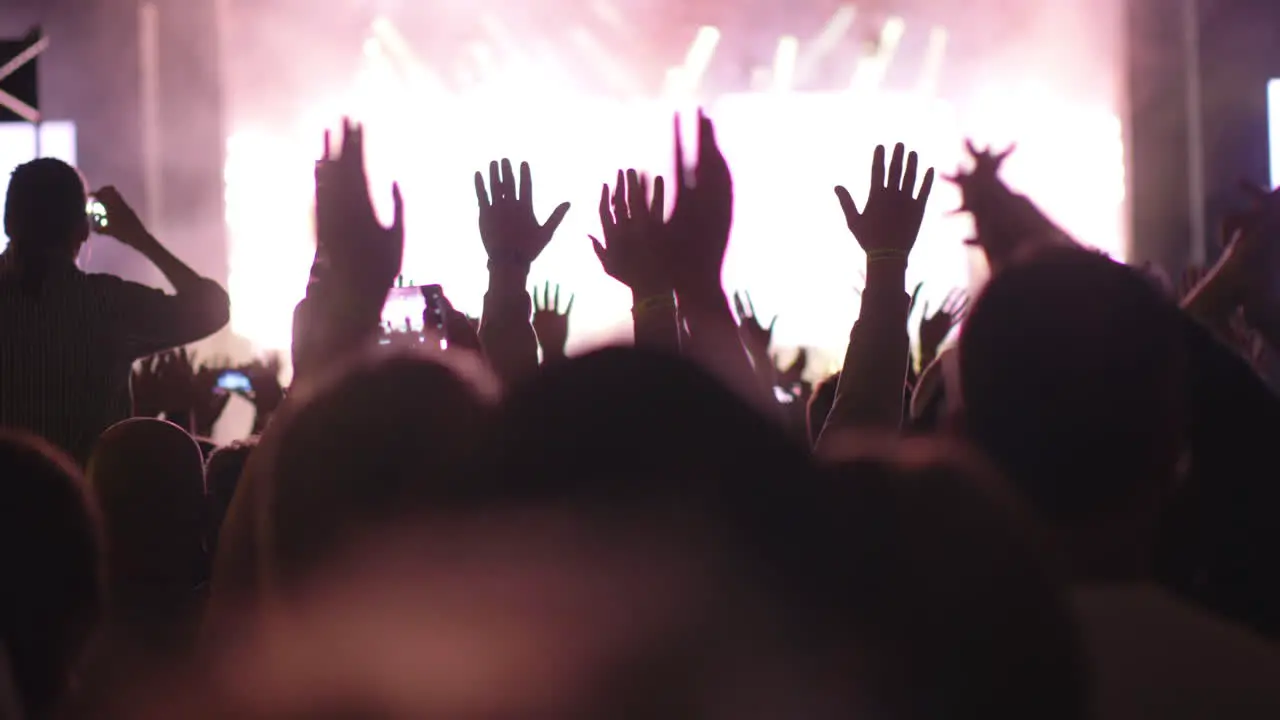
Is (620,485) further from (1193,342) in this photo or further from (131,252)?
(131,252)

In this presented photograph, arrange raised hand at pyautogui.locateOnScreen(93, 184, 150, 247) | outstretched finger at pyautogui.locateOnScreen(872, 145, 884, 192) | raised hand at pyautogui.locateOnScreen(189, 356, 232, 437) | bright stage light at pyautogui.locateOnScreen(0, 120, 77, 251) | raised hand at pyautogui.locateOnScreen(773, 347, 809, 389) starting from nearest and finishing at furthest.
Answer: outstretched finger at pyautogui.locateOnScreen(872, 145, 884, 192) < raised hand at pyautogui.locateOnScreen(93, 184, 150, 247) < raised hand at pyautogui.locateOnScreen(189, 356, 232, 437) < raised hand at pyautogui.locateOnScreen(773, 347, 809, 389) < bright stage light at pyautogui.locateOnScreen(0, 120, 77, 251)

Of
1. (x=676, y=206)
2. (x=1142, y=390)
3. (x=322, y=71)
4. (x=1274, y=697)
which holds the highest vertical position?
(x=322, y=71)

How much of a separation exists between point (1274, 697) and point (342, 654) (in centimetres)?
72

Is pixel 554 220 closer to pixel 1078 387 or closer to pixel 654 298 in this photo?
pixel 654 298

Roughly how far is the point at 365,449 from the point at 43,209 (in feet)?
6.00

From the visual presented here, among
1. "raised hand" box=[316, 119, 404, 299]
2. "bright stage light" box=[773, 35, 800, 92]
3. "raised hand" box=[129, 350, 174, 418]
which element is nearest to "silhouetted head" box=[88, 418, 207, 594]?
"raised hand" box=[316, 119, 404, 299]

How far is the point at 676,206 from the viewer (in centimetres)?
175

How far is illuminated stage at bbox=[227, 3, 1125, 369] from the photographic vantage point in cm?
974

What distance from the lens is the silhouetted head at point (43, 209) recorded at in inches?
94.4

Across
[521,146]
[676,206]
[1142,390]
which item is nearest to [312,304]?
[676,206]

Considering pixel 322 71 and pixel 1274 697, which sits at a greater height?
pixel 322 71

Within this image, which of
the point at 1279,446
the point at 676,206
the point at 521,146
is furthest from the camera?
the point at 521,146

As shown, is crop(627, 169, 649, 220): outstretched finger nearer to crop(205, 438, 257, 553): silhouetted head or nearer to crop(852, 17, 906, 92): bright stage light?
crop(205, 438, 257, 553): silhouetted head

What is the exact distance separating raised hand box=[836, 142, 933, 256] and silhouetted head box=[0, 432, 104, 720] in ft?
3.53
